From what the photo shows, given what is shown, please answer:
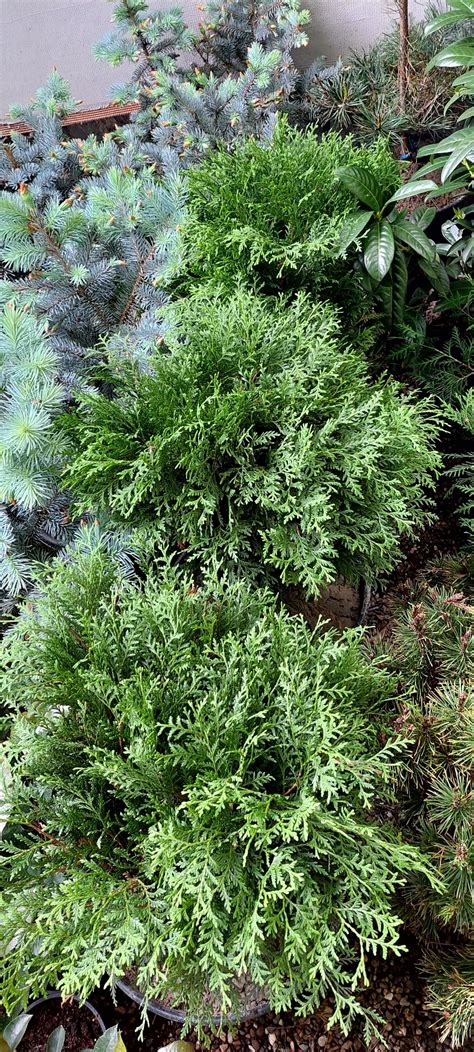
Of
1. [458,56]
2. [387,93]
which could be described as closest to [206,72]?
[387,93]

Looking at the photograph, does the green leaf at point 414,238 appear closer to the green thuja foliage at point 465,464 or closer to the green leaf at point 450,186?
the green leaf at point 450,186

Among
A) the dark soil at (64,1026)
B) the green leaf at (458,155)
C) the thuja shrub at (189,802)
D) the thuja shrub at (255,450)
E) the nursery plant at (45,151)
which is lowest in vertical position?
the dark soil at (64,1026)

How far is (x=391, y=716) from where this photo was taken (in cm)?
121

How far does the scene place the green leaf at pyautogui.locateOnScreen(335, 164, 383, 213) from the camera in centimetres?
162

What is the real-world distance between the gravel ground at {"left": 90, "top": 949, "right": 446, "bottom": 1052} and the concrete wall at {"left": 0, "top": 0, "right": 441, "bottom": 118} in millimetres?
3128

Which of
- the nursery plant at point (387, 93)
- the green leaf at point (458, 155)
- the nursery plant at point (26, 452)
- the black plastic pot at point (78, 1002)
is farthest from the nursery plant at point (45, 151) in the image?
the black plastic pot at point (78, 1002)

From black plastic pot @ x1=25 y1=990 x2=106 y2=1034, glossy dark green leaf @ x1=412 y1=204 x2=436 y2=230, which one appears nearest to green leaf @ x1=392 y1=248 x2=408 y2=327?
glossy dark green leaf @ x1=412 y1=204 x2=436 y2=230

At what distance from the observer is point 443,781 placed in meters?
1.16

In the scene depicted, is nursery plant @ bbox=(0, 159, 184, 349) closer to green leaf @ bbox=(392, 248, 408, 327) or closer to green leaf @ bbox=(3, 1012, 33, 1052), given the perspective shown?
green leaf @ bbox=(392, 248, 408, 327)

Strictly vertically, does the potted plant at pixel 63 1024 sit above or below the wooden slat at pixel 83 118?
below

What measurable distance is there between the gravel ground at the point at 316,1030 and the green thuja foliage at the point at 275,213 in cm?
153

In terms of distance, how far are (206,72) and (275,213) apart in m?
1.17

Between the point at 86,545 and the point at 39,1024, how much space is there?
2.92 ft

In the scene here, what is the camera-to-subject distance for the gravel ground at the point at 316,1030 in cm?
122
